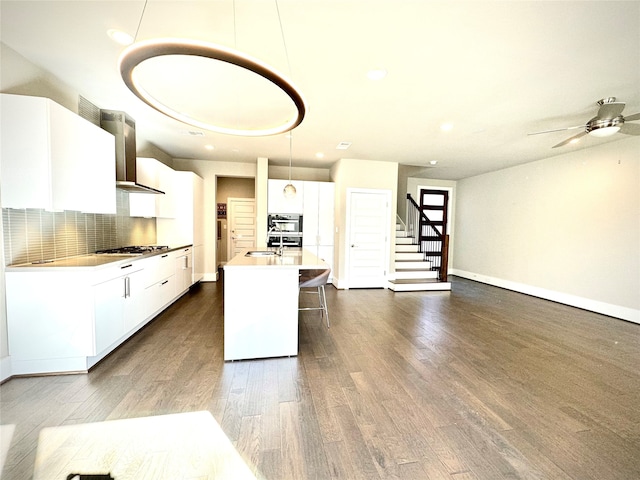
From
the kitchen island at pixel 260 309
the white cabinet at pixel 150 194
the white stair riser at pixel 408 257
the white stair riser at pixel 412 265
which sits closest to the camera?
the kitchen island at pixel 260 309

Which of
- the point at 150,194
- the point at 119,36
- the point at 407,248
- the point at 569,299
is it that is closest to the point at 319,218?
the point at 407,248

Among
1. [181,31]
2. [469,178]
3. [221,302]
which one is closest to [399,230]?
[469,178]

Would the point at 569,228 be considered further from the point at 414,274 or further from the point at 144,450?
the point at 144,450

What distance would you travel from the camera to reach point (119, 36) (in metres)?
Answer: 1.85

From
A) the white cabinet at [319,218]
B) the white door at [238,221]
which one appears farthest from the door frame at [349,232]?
the white door at [238,221]

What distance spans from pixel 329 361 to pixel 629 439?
2006 millimetres

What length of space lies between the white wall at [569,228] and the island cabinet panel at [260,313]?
16.1 feet

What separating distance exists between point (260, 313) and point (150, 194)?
9.51 feet

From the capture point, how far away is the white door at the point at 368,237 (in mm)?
5242

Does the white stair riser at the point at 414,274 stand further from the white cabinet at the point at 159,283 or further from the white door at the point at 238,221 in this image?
the white cabinet at the point at 159,283

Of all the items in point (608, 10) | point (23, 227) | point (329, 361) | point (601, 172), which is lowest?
point (329, 361)

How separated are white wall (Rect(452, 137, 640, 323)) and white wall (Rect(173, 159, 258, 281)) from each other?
Answer: 5.56 meters

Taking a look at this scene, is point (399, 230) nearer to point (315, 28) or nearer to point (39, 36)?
point (315, 28)

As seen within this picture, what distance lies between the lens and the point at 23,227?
219cm
